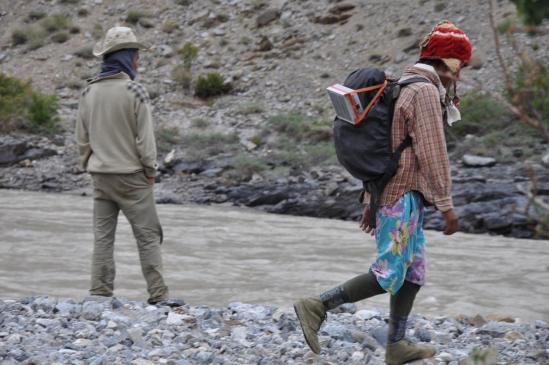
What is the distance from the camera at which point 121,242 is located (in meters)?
11.0

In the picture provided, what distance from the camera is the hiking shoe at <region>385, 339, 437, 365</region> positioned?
4266 mm

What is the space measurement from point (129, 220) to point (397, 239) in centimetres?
219

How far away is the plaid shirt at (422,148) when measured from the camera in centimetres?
390

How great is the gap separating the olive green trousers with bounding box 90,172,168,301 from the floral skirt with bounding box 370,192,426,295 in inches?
78.8

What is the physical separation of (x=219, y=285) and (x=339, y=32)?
19.9 meters

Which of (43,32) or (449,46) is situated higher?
(449,46)

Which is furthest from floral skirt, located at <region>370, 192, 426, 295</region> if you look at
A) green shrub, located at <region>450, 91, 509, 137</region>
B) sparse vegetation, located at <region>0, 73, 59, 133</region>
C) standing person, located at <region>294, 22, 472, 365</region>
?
sparse vegetation, located at <region>0, 73, 59, 133</region>

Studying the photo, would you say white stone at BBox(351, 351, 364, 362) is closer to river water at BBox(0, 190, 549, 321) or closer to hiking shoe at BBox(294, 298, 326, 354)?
hiking shoe at BBox(294, 298, 326, 354)

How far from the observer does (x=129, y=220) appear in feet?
18.5

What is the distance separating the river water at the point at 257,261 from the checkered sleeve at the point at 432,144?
11.1ft

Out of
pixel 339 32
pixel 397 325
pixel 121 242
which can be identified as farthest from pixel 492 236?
pixel 339 32

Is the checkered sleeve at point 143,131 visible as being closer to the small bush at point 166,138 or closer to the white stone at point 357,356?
the white stone at point 357,356

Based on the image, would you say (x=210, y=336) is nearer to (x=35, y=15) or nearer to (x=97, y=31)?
(x=97, y=31)

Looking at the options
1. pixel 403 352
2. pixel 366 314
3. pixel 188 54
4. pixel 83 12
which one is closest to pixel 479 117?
pixel 188 54
